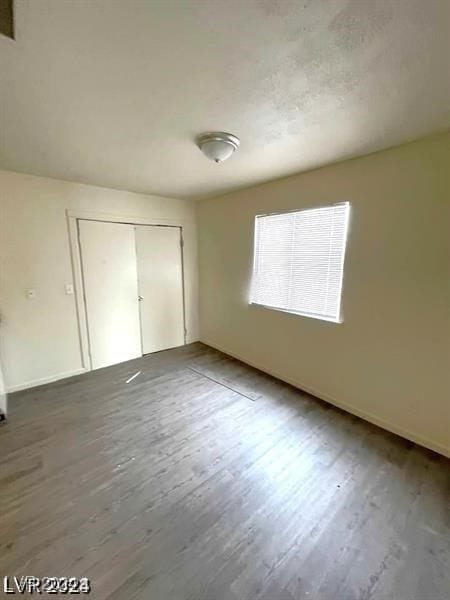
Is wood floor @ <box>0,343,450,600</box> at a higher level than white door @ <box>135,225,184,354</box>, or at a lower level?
lower

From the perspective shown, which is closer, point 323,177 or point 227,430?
point 227,430

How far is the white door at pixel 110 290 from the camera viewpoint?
3.33 meters

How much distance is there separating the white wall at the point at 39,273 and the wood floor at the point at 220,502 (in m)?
0.55

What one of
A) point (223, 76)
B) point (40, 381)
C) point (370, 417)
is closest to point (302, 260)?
point (370, 417)

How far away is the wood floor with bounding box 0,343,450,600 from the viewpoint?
1254mm

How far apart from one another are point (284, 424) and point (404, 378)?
112 cm

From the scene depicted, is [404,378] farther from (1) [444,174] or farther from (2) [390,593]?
(1) [444,174]

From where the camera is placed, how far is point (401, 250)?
212cm

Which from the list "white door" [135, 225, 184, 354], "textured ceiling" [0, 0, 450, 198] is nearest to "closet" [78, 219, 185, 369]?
"white door" [135, 225, 184, 354]

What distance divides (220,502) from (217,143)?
2.50m

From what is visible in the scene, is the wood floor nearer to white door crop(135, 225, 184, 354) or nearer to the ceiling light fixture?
white door crop(135, 225, 184, 354)

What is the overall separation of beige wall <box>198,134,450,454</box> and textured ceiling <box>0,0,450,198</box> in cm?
32

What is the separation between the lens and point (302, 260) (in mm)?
2846

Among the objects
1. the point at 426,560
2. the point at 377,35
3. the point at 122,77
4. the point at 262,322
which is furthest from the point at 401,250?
the point at 122,77
